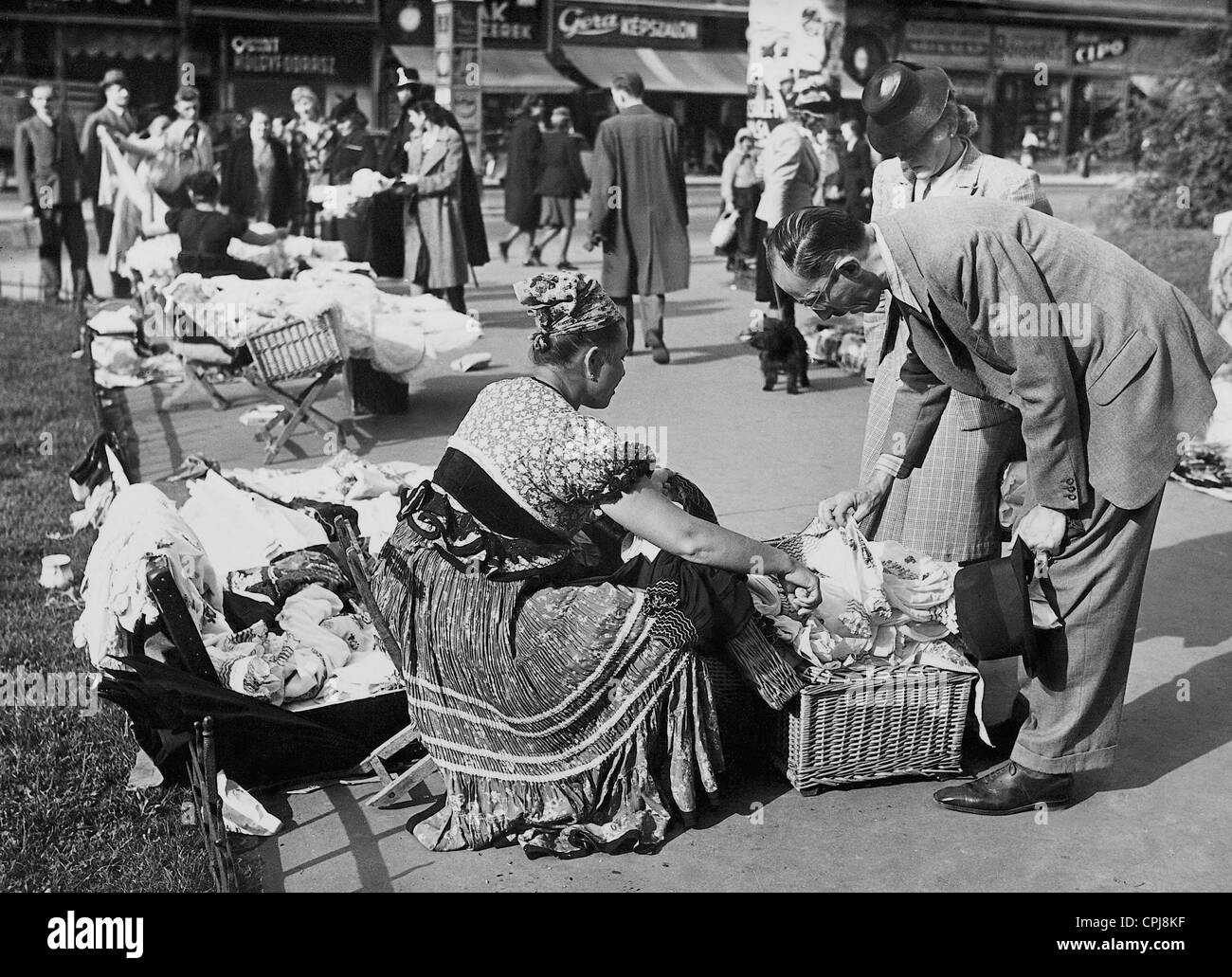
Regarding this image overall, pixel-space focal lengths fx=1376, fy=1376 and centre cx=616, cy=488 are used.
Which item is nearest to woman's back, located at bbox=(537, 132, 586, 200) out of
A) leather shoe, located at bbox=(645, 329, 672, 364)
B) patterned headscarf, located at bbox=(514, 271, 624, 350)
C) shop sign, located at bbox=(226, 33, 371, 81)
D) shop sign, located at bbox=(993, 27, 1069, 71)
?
leather shoe, located at bbox=(645, 329, 672, 364)

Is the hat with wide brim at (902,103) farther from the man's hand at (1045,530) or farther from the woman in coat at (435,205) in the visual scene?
the woman in coat at (435,205)

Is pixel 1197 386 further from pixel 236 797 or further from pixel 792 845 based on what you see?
pixel 236 797

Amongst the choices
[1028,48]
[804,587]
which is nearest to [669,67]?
[1028,48]

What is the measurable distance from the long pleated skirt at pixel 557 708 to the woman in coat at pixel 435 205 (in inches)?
272

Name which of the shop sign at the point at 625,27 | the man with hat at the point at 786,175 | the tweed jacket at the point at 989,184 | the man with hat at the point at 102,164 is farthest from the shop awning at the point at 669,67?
the tweed jacket at the point at 989,184

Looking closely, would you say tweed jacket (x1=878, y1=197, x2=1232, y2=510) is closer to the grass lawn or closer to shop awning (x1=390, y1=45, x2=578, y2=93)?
the grass lawn

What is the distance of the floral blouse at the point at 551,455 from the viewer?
11.3 ft

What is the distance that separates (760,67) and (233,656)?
10761 millimetres

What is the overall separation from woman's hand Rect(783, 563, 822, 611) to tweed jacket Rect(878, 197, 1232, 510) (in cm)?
62

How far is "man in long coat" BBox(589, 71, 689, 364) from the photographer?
392 inches

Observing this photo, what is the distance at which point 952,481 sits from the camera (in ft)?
13.4

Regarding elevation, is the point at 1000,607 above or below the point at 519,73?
below

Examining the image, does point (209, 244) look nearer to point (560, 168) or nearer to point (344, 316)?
point (344, 316)

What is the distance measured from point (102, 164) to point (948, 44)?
22206 millimetres
